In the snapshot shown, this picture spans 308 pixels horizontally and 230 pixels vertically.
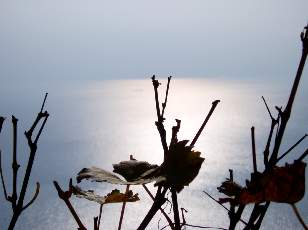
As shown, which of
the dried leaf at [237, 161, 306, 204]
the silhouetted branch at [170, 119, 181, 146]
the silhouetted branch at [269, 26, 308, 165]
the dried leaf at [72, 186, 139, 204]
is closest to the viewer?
the dried leaf at [237, 161, 306, 204]

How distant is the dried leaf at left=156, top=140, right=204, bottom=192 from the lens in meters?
1.01

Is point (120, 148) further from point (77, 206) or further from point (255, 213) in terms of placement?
point (255, 213)

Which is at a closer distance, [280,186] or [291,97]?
[280,186]

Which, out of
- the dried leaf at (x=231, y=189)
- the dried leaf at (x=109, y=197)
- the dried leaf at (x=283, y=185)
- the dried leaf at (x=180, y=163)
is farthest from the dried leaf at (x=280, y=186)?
the dried leaf at (x=109, y=197)

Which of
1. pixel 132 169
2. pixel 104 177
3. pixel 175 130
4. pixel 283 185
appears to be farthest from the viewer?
pixel 132 169

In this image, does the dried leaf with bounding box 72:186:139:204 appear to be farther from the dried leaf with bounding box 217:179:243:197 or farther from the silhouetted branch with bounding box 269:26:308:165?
the silhouetted branch with bounding box 269:26:308:165

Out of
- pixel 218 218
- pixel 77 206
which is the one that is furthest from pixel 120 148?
pixel 218 218

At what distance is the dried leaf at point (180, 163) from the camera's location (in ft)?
3.33

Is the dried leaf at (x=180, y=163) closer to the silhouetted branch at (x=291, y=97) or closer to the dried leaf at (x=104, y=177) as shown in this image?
the dried leaf at (x=104, y=177)

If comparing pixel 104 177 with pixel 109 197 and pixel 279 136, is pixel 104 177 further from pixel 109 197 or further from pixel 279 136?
Answer: pixel 279 136

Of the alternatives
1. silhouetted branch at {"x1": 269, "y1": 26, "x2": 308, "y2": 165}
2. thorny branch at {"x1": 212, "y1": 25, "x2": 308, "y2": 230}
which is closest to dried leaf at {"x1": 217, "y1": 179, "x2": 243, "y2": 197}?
thorny branch at {"x1": 212, "y1": 25, "x2": 308, "y2": 230}

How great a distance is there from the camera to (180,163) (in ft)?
3.41

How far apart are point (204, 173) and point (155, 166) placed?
153 m

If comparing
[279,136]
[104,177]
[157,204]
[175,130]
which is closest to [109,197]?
[104,177]
